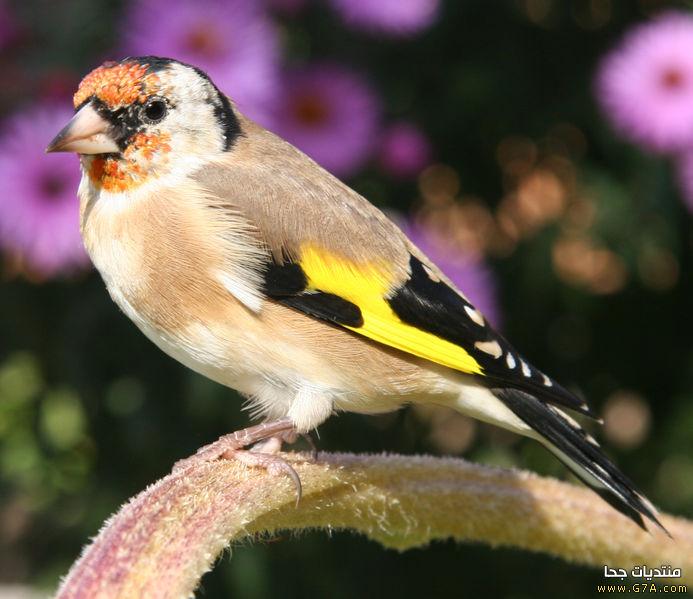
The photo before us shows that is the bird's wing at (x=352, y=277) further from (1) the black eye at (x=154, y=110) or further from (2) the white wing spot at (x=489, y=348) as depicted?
(1) the black eye at (x=154, y=110)

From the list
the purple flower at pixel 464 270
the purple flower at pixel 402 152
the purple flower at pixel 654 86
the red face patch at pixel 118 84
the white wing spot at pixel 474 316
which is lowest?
the purple flower at pixel 464 270

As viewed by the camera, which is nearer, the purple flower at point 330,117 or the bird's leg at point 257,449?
the bird's leg at point 257,449

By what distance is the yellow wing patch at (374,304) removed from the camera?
7.47 ft

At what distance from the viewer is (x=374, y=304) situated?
2318 mm

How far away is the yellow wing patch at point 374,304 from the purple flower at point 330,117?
2.72 ft

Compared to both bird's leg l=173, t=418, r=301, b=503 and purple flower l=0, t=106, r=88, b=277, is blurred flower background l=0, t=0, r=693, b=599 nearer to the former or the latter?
purple flower l=0, t=106, r=88, b=277

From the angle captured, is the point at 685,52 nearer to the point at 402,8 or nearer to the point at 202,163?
the point at 402,8

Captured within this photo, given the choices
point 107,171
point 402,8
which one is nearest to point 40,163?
point 107,171

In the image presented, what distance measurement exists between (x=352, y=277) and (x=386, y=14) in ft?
3.50

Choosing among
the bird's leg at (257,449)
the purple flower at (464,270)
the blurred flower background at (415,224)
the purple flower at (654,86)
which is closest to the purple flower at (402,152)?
the blurred flower background at (415,224)

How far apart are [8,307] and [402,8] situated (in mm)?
1396

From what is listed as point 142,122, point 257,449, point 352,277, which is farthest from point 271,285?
point 142,122

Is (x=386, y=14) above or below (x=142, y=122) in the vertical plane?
above

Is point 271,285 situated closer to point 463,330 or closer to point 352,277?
point 352,277
